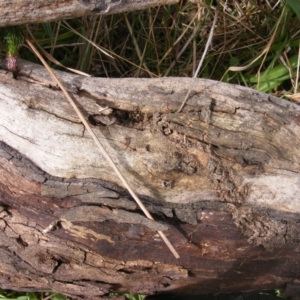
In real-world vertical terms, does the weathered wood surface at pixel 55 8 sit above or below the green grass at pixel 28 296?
above

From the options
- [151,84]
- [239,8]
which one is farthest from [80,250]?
[239,8]

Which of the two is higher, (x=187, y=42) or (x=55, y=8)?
(x=55, y=8)

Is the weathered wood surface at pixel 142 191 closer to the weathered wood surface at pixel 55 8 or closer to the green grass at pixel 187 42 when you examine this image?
the weathered wood surface at pixel 55 8

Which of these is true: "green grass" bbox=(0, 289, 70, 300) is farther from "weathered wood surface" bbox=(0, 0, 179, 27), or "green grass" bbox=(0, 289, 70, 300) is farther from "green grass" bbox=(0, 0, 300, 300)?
"weathered wood surface" bbox=(0, 0, 179, 27)

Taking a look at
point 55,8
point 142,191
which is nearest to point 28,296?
point 142,191

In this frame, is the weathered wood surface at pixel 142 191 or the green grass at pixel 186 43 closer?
the weathered wood surface at pixel 142 191

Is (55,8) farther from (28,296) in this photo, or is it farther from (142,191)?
(28,296)

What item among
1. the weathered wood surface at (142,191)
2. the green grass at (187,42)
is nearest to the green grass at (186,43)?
the green grass at (187,42)
